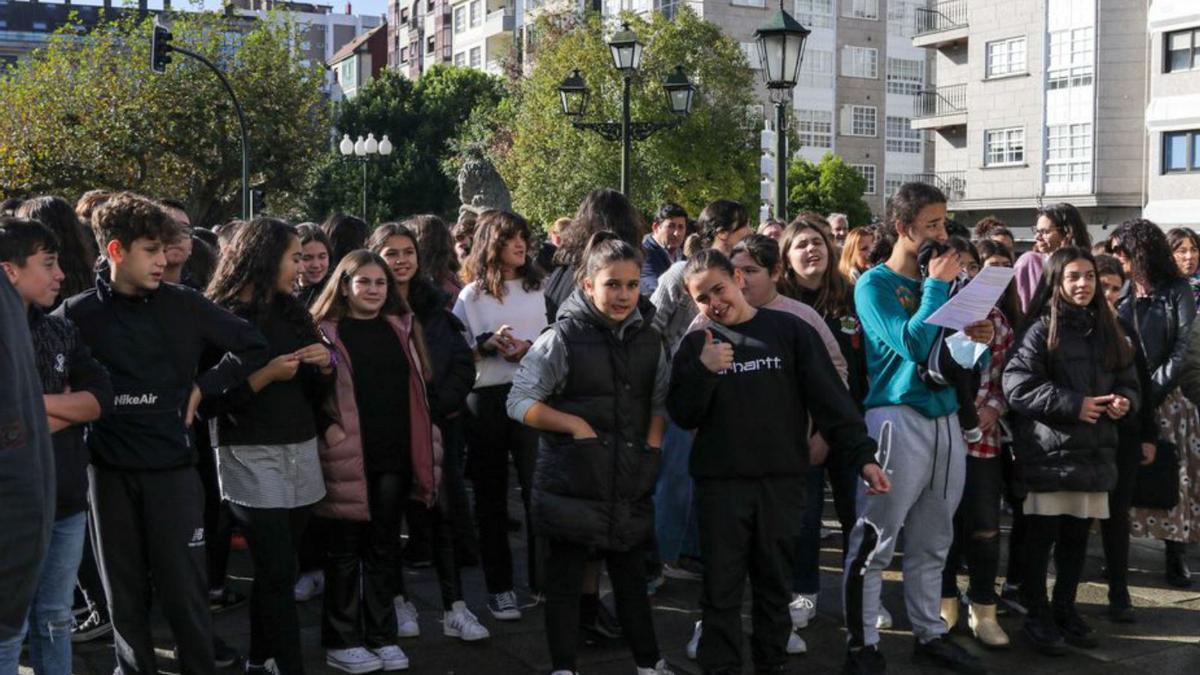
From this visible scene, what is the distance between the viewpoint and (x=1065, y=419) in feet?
19.7

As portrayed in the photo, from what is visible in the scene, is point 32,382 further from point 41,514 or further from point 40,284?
point 40,284

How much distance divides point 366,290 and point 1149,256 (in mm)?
4546

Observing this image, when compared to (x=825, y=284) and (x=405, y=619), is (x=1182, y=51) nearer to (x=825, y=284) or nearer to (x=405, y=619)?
(x=825, y=284)

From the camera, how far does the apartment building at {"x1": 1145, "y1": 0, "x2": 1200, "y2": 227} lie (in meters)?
35.5

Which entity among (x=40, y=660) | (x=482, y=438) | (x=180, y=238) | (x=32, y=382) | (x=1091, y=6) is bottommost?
(x=40, y=660)

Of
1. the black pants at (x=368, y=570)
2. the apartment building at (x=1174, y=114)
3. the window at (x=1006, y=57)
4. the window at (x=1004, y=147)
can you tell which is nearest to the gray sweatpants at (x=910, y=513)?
the black pants at (x=368, y=570)

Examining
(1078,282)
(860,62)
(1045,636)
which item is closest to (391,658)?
(1045,636)

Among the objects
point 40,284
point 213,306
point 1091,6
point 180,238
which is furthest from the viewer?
point 1091,6

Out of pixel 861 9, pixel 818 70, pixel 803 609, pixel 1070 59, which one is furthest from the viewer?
pixel 861 9

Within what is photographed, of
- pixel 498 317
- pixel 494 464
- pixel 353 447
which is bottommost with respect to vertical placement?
pixel 494 464

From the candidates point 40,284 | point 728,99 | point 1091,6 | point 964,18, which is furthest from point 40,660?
point 964,18

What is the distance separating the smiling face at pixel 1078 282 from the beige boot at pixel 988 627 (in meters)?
1.53

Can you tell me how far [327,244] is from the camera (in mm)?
6652

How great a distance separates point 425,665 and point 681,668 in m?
1.15
